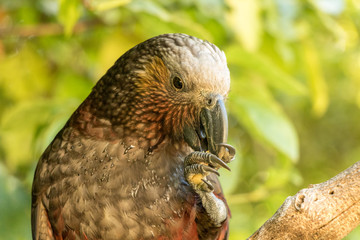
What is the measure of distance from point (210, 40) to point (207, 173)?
34.0 inches

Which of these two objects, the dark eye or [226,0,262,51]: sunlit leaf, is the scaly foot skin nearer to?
the dark eye

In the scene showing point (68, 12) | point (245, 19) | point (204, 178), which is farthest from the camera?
point (245, 19)

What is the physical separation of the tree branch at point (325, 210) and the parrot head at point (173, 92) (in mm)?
310

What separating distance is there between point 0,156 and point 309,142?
2.75m

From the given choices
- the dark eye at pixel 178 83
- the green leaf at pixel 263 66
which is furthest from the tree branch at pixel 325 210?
the green leaf at pixel 263 66

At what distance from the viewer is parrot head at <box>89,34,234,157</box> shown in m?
1.70

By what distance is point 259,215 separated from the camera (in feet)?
11.1

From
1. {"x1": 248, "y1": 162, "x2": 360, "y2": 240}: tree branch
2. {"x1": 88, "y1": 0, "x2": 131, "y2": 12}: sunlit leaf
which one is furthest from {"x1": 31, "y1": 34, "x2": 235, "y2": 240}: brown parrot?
{"x1": 248, "y1": 162, "x2": 360, "y2": 240}: tree branch

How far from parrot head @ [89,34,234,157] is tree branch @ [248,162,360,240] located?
0.31 meters

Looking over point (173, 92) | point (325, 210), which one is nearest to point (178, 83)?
point (173, 92)

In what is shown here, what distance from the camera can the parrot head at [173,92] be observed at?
67.1 inches

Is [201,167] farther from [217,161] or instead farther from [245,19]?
[245,19]

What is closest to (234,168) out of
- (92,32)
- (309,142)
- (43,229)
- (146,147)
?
(146,147)

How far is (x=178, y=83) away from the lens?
5.78ft
